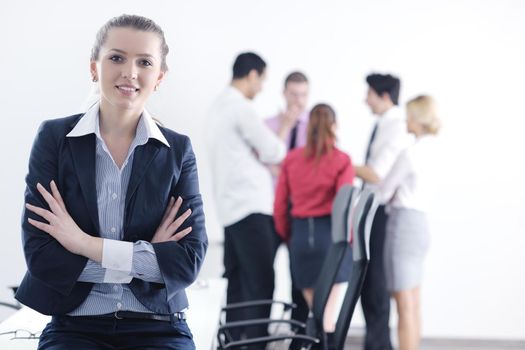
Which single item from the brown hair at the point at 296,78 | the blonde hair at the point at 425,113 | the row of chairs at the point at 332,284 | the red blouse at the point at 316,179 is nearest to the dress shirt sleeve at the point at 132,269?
the row of chairs at the point at 332,284

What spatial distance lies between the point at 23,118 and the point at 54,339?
2.86 ft

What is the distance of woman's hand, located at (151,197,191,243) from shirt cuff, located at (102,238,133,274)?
0.09 m

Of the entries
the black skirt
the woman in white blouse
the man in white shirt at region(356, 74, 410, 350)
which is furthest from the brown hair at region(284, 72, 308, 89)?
the black skirt

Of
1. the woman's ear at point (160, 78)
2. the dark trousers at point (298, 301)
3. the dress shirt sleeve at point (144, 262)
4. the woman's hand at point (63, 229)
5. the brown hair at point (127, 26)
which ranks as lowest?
the dark trousers at point (298, 301)

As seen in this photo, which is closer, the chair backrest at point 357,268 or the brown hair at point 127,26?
the brown hair at point 127,26

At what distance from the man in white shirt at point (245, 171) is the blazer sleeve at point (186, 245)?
224 cm

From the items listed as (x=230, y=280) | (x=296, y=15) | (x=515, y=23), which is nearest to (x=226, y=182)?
(x=230, y=280)

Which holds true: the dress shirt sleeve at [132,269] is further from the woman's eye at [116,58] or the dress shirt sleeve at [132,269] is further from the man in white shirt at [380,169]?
the man in white shirt at [380,169]

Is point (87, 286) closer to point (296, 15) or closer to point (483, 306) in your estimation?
point (296, 15)

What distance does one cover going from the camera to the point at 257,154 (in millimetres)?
4168

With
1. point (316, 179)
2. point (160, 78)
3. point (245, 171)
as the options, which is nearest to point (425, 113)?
point (316, 179)

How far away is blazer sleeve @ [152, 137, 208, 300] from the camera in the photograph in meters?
1.71

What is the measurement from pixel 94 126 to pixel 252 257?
245 cm

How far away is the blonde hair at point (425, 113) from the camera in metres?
4.02
